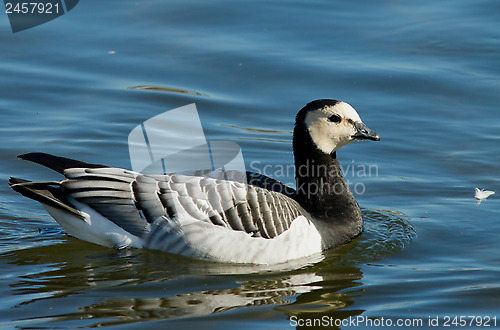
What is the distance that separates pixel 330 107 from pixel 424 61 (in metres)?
6.36

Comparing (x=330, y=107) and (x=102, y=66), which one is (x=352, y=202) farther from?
(x=102, y=66)

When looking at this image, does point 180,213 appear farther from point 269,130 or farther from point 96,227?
point 269,130

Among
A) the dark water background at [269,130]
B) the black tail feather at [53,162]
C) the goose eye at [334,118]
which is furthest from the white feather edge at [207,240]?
the goose eye at [334,118]

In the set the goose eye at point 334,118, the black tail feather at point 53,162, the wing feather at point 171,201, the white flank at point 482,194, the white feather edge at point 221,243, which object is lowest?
the white flank at point 482,194

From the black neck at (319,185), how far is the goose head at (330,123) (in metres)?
0.15

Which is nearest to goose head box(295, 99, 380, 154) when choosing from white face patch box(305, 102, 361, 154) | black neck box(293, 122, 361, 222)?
white face patch box(305, 102, 361, 154)

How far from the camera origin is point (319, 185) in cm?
1010

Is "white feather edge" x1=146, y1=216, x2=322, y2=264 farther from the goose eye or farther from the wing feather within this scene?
the goose eye

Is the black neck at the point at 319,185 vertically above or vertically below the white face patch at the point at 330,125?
below

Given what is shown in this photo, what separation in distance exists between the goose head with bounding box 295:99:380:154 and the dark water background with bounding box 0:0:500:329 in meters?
1.38

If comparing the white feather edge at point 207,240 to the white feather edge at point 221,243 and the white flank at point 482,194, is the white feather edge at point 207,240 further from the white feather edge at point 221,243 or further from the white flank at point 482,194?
the white flank at point 482,194

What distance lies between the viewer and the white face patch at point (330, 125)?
32.3 ft

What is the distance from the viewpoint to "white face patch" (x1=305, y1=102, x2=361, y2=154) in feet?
32.3

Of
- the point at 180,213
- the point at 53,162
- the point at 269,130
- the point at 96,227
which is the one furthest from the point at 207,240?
the point at 269,130
